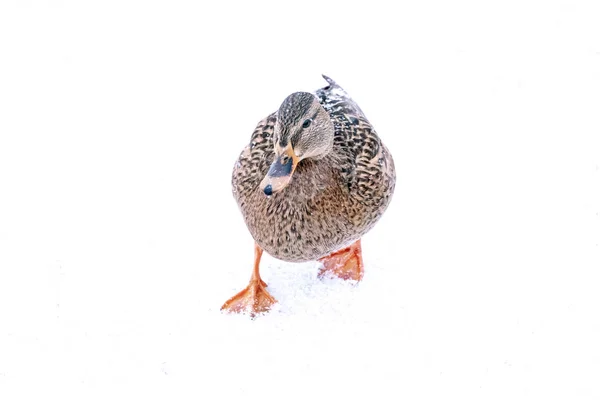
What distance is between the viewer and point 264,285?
4.45 m

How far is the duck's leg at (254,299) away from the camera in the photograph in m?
4.29

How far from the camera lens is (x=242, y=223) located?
16.8ft

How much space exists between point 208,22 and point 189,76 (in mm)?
1265

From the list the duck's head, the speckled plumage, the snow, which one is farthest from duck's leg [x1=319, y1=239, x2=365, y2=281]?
the duck's head

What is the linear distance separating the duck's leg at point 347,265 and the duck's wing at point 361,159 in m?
0.73

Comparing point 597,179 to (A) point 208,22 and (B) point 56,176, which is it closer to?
(B) point 56,176

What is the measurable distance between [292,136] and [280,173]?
19cm

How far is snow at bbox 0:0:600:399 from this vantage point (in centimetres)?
394

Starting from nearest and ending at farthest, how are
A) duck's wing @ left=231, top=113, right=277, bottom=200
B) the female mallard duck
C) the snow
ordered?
1. the female mallard duck
2. duck's wing @ left=231, top=113, right=277, bottom=200
3. the snow

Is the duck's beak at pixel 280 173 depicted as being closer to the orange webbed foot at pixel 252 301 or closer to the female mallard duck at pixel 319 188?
the female mallard duck at pixel 319 188

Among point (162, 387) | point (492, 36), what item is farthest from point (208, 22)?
point (162, 387)

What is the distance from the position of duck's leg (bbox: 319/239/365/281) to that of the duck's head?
56.4 inches

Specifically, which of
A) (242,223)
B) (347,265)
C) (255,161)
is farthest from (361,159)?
(242,223)

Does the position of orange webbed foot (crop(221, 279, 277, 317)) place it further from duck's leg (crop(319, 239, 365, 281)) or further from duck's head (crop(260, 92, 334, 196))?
duck's head (crop(260, 92, 334, 196))
